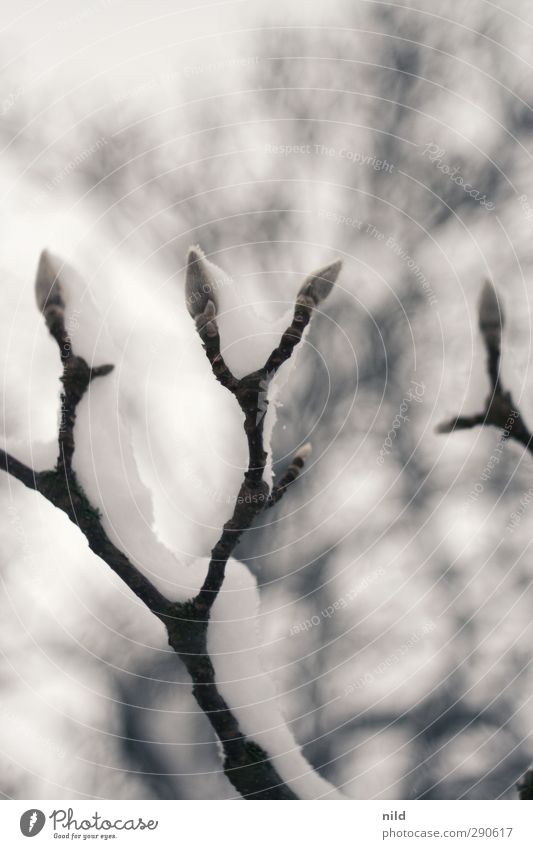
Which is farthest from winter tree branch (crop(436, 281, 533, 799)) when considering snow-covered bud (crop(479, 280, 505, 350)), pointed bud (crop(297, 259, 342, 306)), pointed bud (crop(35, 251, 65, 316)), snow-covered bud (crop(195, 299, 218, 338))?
pointed bud (crop(35, 251, 65, 316))

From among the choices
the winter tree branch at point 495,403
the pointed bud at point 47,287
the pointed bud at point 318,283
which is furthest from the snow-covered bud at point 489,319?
the pointed bud at point 47,287

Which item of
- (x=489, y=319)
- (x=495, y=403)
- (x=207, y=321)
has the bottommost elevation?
(x=495, y=403)

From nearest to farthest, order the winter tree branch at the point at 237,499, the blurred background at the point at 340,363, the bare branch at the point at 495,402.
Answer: the bare branch at the point at 495,402 < the winter tree branch at the point at 237,499 < the blurred background at the point at 340,363

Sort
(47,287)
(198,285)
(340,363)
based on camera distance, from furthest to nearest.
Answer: (340,363)
(47,287)
(198,285)

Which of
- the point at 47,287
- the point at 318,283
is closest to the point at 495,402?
the point at 318,283

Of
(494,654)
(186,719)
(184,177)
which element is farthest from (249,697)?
(184,177)

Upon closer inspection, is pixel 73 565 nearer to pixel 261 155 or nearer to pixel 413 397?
pixel 413 397

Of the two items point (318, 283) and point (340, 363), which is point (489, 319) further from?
point (340, 363)

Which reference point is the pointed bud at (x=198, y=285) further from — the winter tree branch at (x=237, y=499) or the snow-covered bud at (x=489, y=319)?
the snow-covered bud at (x=489, y=319)
